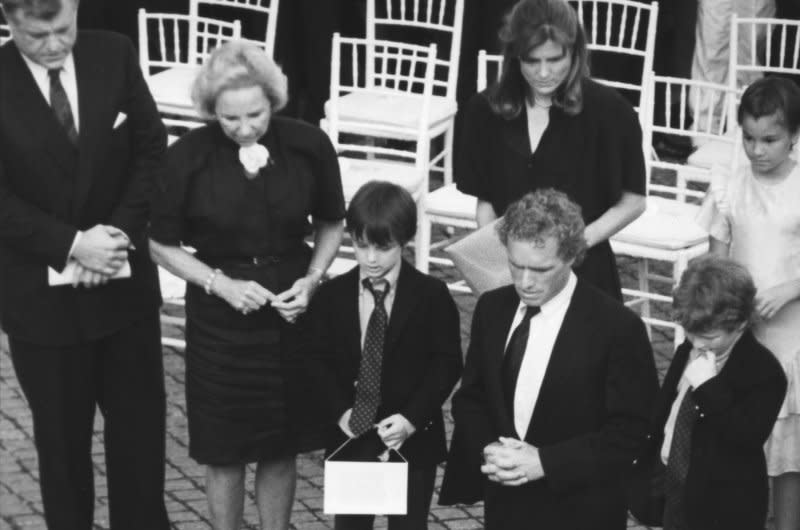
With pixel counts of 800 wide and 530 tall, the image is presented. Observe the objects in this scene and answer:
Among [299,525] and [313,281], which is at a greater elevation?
[313,281]

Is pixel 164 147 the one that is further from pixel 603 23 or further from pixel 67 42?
pixel 603 23

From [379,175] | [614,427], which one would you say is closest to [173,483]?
[379,175]

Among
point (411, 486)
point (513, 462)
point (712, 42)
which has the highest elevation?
point (712, 42)

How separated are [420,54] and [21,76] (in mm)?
5098

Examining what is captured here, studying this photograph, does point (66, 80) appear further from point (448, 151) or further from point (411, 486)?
point (448, 151)

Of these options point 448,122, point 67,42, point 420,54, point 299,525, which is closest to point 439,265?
point 448,122

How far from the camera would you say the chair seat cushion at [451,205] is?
291 inches

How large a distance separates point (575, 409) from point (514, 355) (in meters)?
0.21

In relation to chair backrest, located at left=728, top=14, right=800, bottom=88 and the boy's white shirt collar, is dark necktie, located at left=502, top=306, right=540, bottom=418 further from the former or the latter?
chair backrest, located at left=728, top=14, right=800, bottom=88

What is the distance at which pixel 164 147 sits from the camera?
5285 millimetres

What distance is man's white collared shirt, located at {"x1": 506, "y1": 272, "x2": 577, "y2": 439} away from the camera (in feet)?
14.5

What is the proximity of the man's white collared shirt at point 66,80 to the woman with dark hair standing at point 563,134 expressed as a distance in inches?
47.4

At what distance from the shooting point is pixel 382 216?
483 cm

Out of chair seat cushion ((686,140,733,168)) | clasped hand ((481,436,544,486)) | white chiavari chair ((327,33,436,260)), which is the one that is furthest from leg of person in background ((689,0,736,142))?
clasped hand ((481,436,544,486))
